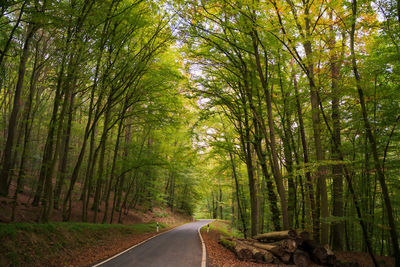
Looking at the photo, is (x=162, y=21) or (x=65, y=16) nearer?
(x=65, y=16)

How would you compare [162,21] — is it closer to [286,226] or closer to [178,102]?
[178,102]

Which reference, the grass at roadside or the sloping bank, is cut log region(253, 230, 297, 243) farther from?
the grass at roadside

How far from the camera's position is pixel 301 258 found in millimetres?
6895

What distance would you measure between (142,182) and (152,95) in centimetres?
885

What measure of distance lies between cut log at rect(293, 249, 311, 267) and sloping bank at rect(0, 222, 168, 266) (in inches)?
260

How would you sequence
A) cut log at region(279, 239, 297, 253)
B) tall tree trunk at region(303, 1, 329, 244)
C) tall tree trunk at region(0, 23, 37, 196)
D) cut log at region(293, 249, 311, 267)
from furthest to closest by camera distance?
tall tree trunk at region(0, 23, 37, 196)
tall tree trunk at region(303, 1, 329, 244)
cut log at region(279, 239, 297, 253)
cut log at region(293, 249, 311, 267)

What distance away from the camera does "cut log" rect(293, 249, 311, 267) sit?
6.80 metres

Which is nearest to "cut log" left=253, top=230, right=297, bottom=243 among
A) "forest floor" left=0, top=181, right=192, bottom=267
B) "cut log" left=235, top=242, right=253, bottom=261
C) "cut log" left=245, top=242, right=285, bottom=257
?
"cut log" left=245, top=242, right=285, bottom=257

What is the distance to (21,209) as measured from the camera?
11.2 meters

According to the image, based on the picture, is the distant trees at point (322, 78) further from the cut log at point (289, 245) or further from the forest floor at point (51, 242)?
the forest floor at point (51, 242)

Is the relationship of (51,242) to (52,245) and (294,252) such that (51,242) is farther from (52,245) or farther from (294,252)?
(294,252)

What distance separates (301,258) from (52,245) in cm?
823

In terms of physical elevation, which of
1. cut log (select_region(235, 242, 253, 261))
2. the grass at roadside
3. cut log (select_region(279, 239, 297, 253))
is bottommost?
the grass at roadside

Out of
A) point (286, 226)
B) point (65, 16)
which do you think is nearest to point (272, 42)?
point (286, 226)
